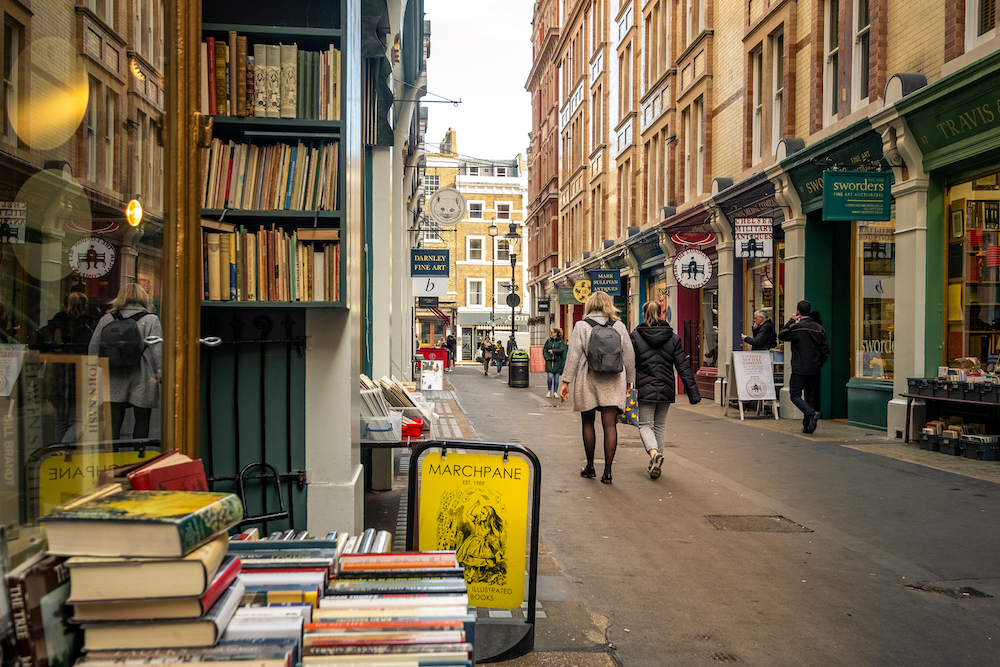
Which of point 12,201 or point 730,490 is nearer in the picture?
point 12,201

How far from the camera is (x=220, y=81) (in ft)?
12.7

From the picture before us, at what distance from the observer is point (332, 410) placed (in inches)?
171

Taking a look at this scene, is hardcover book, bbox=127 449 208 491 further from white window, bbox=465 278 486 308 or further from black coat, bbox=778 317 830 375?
white window, bbox=465 278 486 308

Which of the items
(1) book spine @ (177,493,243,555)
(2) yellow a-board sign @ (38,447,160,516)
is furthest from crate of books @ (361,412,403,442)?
(1) book spine @ (177,493,243,555)

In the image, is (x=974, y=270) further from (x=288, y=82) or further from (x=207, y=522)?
(x=207, y=522)

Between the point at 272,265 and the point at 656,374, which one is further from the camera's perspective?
the point at 656,374

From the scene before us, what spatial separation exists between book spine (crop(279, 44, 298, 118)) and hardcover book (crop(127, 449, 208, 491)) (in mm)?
2055

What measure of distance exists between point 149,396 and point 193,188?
0.67 metres

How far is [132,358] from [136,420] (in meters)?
0.18

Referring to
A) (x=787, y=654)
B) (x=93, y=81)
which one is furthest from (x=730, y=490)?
(x=93, y=81)

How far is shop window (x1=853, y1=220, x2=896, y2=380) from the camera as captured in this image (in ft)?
40.6

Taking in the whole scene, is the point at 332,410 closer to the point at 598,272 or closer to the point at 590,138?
the point at 598,272

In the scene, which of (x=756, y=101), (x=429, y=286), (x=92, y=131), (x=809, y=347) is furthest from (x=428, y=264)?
(x=92, y=131)

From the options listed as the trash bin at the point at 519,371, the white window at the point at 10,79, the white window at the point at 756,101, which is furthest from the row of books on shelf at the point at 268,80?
the trash bin at the point at 519,371
